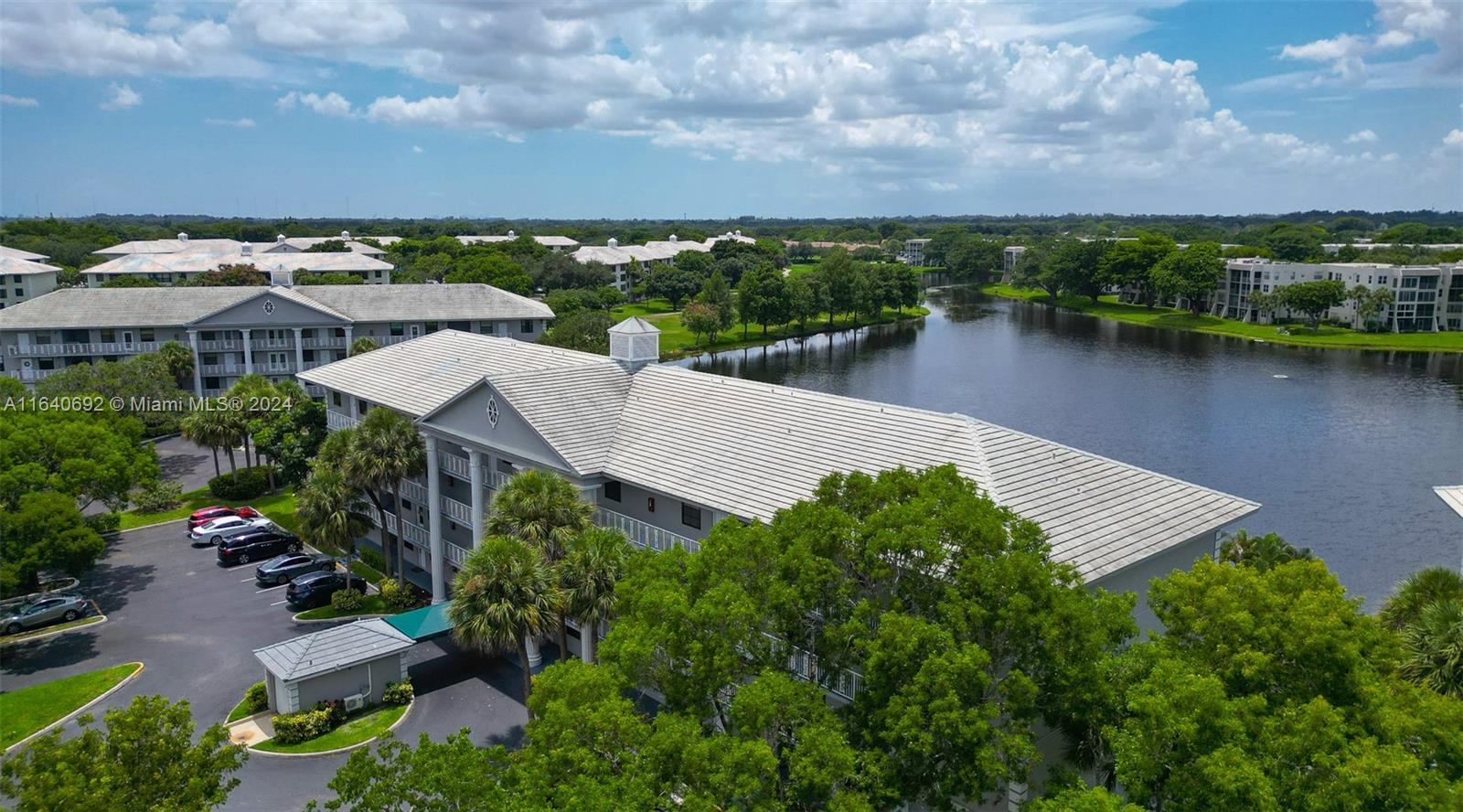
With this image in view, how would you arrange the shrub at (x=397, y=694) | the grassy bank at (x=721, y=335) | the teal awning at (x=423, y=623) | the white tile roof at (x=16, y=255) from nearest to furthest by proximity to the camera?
the shrub at (x=397, y=694) → the teal awning at (x=423, y=623) → the white tile roof at (x=16, y=255) → the grassy bank at (x=721, y=335)

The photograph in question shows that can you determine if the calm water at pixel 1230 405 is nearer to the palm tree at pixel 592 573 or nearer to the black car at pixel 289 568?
the palm tree at pixel 592 573

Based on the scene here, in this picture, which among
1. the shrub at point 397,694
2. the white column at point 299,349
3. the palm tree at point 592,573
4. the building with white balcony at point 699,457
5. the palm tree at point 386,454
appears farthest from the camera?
the white column at point 299,349

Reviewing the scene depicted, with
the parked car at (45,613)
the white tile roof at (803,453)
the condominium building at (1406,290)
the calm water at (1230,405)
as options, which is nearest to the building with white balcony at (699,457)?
the white tile roof at (803,453)

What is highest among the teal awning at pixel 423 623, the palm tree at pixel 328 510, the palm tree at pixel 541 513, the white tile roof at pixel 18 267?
the white tile roof at pixel 18 267

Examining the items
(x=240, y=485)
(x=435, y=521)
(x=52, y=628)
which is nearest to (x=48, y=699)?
(x=52, y=628)

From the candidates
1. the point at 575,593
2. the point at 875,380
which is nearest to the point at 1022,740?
the point at 575,593

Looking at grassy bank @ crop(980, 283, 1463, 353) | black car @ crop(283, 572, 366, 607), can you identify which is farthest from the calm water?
black car @ crop(283, 572, 366, 607)

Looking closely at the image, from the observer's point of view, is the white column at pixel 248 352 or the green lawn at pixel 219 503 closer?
the green lawn at pixel 219 503

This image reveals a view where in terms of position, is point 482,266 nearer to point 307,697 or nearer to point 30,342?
point 30,342
